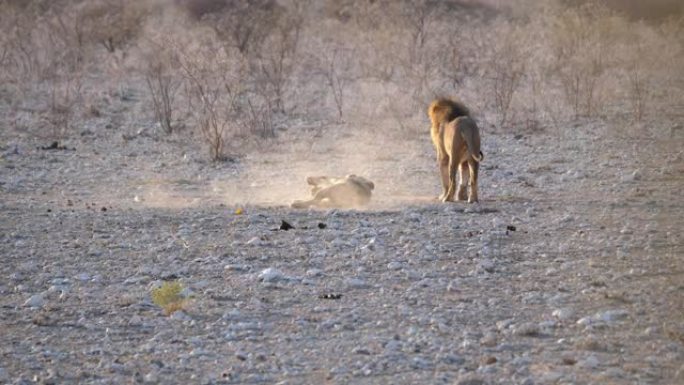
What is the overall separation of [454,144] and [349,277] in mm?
3585

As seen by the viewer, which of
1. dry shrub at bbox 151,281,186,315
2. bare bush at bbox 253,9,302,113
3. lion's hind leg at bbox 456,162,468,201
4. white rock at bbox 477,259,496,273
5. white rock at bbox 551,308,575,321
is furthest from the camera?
bare bush at bbox 253,9,302,113

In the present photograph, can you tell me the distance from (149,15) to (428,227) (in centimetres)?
2144

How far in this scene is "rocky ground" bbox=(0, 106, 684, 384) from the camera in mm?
5945

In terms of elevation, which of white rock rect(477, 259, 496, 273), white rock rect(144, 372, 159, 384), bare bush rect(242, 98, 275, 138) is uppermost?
bare bush rect(242, 98, 275, 138)

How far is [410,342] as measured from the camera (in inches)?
245

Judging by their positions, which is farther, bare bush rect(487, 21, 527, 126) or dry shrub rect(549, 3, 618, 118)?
dry shrub rect(549, 3, 618, 118)

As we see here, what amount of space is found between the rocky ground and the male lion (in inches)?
13.2

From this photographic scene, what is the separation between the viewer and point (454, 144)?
11.1m

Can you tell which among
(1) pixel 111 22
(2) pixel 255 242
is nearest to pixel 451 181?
(2) pixel 255 242

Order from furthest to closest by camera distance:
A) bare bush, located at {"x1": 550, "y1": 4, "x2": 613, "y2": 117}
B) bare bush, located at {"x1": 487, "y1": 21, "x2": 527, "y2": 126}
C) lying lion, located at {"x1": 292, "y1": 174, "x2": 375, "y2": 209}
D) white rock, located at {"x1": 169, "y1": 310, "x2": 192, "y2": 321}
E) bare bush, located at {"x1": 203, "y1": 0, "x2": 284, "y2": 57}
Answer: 1. bare bush, located at {"x1": 203, "y1": 0, "x2": 284, "y2": 57}
2. bare bush, located at {"x1": 550, "y1": 4, "x2": 613, "y2": 117}
3. bare bush, located at {"x1": 487, "y1": 21, "x2": 527, "y2": 126}
4. lying lion, located at {"x1": 292, "y1": 174, "x2": 375, "y2": 209}
5. white rock, located at {"x1": 169, "y1": 310, "x2": 192, "y2": 321}

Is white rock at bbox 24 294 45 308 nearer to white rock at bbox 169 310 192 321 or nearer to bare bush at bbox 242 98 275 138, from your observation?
white rock at bbox 169 310 192 321

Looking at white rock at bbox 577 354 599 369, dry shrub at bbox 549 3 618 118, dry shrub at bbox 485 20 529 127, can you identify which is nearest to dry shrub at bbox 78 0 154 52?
dry shrub at bbox 485 20 529 127

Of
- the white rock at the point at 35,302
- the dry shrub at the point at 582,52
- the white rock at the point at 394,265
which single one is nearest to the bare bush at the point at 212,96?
the dry shrub at the point at 582,52

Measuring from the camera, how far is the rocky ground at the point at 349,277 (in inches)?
234
